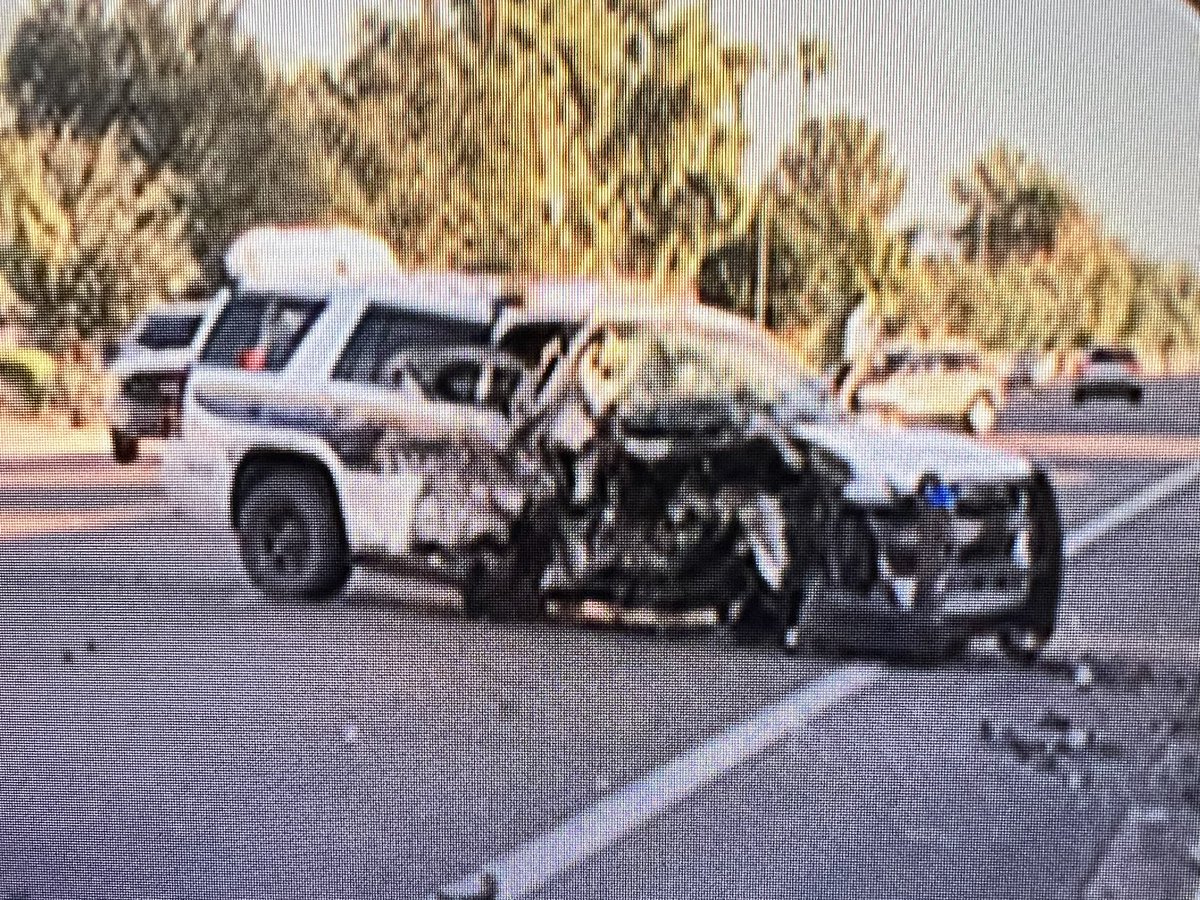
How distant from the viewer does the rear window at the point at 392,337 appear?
2.04 m

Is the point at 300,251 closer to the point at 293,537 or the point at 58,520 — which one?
the point at 293,537

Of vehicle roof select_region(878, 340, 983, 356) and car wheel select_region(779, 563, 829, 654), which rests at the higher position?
vehicle roof select_region(878, 340, 983, 356)

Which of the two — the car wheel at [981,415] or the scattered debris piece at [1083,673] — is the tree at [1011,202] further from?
the scattered debris piece at [1083,673]

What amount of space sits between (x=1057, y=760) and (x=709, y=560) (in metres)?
0.75

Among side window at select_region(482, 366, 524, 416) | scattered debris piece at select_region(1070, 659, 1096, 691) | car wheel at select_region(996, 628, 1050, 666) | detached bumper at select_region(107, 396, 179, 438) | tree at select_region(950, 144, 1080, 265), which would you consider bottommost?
scattered debris piece at select_region(1070, 659, 1096, 691)

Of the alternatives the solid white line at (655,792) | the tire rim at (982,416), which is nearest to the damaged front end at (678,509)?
the solid white line at (655,792)

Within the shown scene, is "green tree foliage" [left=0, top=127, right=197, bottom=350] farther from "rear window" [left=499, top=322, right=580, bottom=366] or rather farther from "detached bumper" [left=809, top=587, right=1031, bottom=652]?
"detached bumper" [left=809, top=587, right=1031, bottom=652]

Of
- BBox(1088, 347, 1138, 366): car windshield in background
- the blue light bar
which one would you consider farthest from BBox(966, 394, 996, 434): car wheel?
BBox(1088, 347, 1138, 366): car windshield in background

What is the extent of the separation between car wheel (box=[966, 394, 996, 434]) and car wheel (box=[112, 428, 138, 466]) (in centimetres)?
155

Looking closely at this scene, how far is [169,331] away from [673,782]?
1.25m

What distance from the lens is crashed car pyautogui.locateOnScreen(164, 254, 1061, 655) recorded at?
2023 mm

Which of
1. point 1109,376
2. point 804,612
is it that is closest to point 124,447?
point 804,612

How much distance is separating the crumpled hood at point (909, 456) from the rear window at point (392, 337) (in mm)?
625

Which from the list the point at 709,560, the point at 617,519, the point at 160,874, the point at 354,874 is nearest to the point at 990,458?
the point at 709,560
